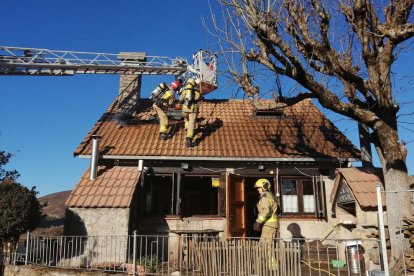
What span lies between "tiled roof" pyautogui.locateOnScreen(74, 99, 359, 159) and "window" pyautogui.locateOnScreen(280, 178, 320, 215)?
112 cm

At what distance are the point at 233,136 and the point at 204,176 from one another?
85.0 inches

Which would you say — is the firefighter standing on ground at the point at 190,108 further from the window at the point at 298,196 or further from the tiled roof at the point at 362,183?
the tiled roof at the point at 362,183

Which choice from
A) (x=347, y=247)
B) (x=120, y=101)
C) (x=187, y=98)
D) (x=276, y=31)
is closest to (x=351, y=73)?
(x=276, y=31)

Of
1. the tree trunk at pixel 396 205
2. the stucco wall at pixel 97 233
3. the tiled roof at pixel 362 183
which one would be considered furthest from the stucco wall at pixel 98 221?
the tree trunk at pixel 396 205

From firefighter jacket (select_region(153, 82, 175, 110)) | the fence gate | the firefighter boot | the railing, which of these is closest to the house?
the firefighter boot

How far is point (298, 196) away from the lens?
12.8 meters

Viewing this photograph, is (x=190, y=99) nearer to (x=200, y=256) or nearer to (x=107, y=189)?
(x=107, y=189)

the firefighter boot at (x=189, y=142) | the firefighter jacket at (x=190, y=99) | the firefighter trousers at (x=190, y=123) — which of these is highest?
the firefighter jacket at (x=190, y=99)

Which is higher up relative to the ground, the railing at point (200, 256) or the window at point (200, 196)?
the window at point (200, 196)

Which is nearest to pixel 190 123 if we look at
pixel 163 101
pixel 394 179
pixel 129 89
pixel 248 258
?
pixel 163 101

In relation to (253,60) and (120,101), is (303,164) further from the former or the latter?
(120,101)

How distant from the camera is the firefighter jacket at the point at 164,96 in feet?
45.5

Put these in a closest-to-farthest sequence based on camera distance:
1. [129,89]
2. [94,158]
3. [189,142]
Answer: [94,158] < [189,142] < [129,89]

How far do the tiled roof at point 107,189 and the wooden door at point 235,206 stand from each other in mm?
2903
